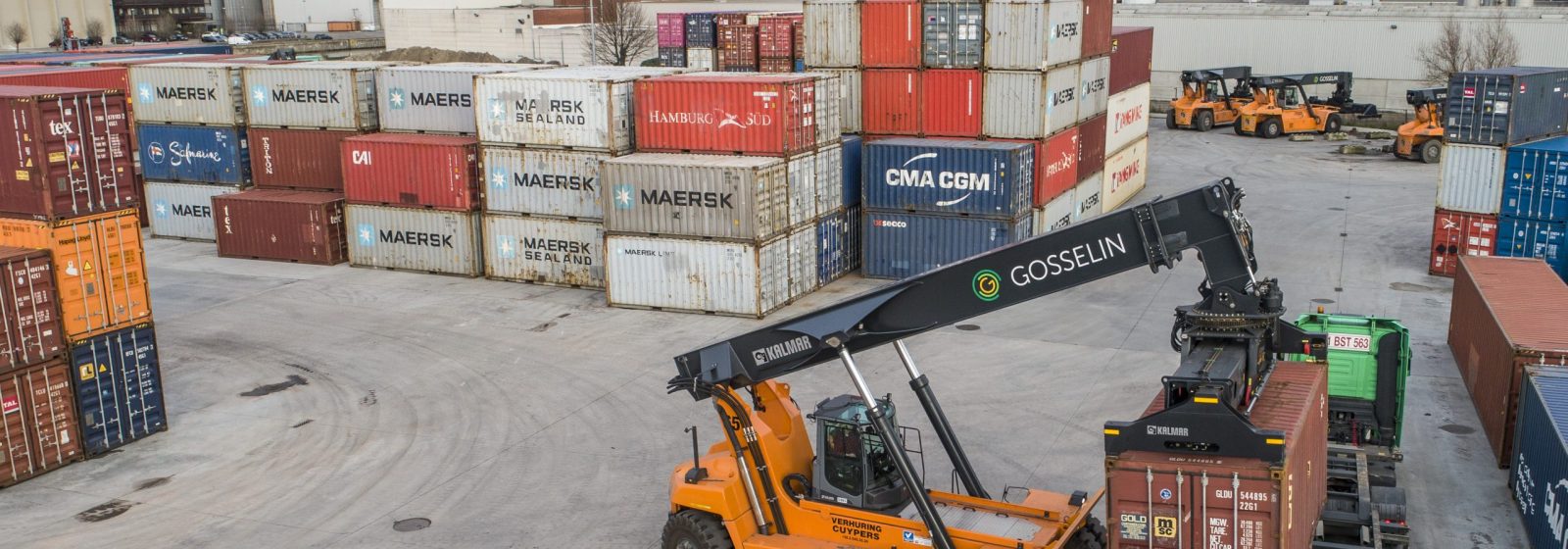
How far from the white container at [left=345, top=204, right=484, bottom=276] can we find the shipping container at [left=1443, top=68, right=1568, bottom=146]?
90.1 ft

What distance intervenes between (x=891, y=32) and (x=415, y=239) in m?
15.1

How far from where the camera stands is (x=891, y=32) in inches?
1441

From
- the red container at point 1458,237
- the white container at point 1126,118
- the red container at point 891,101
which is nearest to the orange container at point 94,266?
the red container at point 891,101

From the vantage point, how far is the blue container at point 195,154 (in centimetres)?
4200

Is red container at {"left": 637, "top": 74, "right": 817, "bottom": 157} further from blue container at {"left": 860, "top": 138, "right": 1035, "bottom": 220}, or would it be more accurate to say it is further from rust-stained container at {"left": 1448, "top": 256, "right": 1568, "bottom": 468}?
rust-stained container at {"left": 1448, "top": 256, "right": 1568, "bottom": 468}

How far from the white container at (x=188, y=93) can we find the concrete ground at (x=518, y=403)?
16.3ft

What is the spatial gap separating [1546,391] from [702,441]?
44.8ft

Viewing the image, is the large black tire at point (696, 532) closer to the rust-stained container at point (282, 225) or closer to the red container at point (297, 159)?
the rust-stained container at point (282, 225)

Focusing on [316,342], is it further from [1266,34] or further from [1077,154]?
[1266,34]

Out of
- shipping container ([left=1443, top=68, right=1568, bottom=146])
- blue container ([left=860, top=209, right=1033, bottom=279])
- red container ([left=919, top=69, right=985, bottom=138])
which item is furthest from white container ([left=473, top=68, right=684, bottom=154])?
shipping container ([left=1443, top=68, right=1568, bottom=146])

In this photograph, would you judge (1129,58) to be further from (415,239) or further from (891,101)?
(415,239)

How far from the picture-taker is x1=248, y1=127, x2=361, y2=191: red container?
40156 mm

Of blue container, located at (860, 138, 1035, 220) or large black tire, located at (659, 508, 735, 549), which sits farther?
blue container, located at (860, 138, 1035, 220)

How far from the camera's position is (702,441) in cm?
2380
